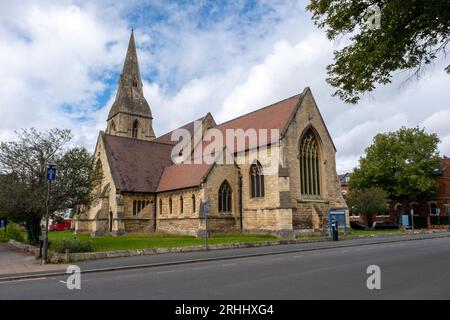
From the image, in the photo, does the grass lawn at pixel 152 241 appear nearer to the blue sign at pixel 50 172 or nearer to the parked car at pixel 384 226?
the blue sign at pixel 50 172

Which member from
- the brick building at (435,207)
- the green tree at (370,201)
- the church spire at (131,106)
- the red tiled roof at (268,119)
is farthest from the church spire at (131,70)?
the brick building at (435,207)

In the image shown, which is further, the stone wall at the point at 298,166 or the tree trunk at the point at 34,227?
the stone wall at the point at 298,166

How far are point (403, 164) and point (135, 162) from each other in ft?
115

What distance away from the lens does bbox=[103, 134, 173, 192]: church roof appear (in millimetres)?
33969

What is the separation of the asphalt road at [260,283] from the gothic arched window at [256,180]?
17.7 metres

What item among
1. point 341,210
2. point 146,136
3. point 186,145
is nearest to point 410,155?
point 341,210

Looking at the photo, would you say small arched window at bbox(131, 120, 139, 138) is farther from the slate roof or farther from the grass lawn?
the grass lawn

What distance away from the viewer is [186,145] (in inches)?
1613

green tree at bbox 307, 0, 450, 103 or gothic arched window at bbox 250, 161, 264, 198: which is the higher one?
green tree at bbox 307, 0, 450, 103

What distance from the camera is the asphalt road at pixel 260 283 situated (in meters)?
7.84

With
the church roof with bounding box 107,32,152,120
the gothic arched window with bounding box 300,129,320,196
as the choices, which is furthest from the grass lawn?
the church roof with bounding box 107,32,152,120

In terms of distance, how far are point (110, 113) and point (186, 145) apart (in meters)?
20.0

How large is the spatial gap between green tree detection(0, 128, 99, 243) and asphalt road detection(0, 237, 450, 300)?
9457 mm
